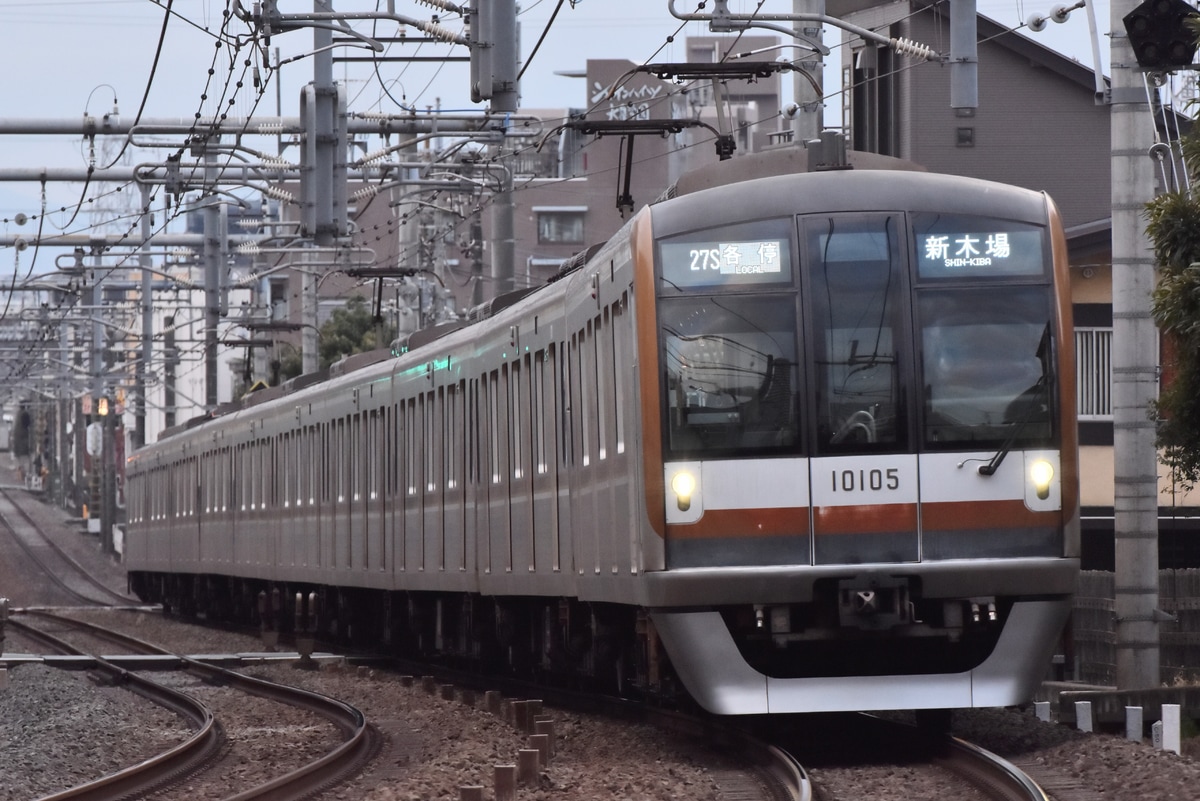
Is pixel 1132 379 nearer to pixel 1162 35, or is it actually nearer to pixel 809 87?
pixel 1162 35

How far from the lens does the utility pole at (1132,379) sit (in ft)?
44.1

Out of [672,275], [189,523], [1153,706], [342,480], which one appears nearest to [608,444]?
[672,275]

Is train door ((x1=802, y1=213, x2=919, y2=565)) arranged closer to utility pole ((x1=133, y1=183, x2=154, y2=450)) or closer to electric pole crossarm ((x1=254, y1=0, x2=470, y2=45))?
electric pole crossarm ((x1=254, y1=0, x2=470, y2=45))

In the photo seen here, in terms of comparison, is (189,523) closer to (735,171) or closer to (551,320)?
(551,320)

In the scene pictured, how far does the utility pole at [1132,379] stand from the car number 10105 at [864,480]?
179 inches

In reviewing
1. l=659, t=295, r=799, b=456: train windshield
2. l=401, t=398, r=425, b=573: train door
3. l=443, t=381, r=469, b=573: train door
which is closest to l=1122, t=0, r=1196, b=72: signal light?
l=659, t=295, r=799, b=456: train windshield

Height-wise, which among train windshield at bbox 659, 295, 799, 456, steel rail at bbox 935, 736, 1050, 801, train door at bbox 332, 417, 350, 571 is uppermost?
train windshield at bbox 659, 295, 799, 456

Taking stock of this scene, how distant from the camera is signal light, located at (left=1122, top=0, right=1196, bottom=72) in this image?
12930 mm

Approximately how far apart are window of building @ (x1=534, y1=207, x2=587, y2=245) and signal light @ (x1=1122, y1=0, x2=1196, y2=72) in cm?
5543

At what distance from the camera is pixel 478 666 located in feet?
60.5

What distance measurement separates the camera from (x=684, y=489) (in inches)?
373

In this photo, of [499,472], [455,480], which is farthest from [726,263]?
[455,480]

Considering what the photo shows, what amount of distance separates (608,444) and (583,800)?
2492 millimetres

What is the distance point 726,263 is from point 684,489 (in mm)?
1085
